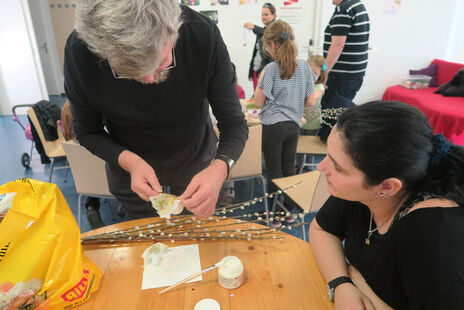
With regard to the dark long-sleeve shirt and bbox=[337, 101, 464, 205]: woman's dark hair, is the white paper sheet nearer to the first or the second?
the dark long-sleeve shirt

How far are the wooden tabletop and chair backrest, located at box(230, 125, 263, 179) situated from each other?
4.24 feet

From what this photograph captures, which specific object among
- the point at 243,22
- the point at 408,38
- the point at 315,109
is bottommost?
the point at 315,109

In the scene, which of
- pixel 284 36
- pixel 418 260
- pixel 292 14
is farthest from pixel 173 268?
pixel 292 14

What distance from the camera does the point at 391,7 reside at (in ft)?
18.5

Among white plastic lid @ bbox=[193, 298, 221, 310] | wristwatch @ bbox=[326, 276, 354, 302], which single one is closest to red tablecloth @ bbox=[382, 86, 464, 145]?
wristwatch @ bbox=[326, 276, 354, 302]

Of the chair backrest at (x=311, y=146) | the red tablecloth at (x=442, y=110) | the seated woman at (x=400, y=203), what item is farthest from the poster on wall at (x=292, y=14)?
the seated woman at (x=400, y=203)

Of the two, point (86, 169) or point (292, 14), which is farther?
point (292, 14)

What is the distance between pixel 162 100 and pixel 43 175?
3348 millimetres

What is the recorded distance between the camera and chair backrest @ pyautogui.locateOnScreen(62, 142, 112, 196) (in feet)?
7.34

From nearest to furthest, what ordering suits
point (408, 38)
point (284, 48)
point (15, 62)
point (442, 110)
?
point (284, 48) → point (442, 110) → point (408, 38) → point (15, 62)

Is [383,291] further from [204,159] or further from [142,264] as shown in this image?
[204,159]

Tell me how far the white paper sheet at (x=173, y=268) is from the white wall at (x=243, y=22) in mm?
4938

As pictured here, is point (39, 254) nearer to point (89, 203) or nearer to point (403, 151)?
point (403, 151)

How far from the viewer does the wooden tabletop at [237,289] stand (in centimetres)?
103
